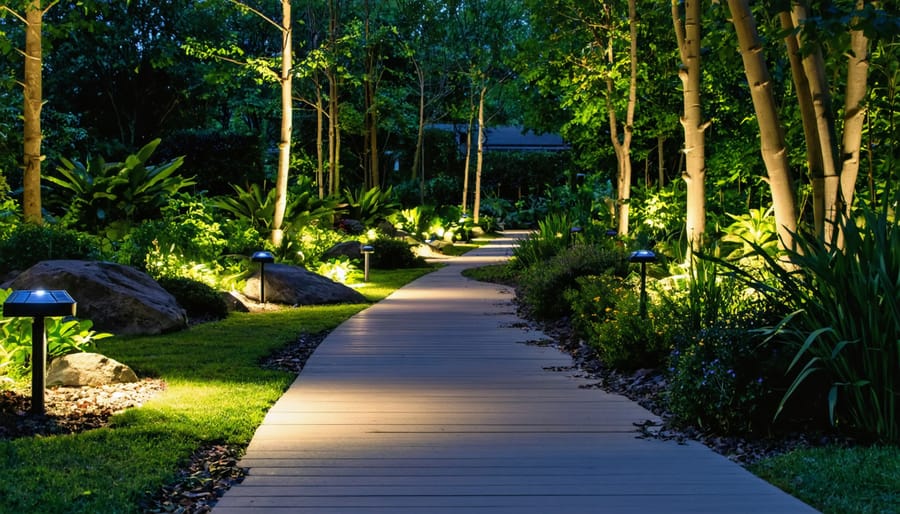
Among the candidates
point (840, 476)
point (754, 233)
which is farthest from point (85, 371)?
point (754, 233)

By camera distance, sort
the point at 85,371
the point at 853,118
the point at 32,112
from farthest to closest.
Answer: the point at 32,112, the point at 853,118, the point at 85,371

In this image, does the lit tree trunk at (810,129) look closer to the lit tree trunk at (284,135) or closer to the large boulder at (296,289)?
the large boulder at (296,289)

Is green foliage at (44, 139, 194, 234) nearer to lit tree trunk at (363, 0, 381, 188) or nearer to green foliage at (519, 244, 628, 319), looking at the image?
green foliage at (519, 244, 628, 319)

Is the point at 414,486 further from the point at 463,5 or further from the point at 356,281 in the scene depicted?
the point at 463,5

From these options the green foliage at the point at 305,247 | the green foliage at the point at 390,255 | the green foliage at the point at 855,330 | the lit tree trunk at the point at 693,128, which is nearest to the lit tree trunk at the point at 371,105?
the green foliage at the point at 390,255

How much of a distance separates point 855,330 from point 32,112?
11.6 m

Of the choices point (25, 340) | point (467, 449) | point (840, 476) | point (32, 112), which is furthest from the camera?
point (32, 112)

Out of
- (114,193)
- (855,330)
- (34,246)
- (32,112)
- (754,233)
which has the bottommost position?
(855,330)

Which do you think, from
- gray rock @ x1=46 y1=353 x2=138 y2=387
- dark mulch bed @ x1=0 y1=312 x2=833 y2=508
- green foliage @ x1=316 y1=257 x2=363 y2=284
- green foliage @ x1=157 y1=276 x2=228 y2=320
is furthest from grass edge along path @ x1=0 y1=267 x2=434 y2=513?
green foliage @ x1=316 y1=257 x2=363 y2=284

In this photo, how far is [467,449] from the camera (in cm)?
637

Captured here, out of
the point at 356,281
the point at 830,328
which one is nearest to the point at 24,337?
the point at 830,328

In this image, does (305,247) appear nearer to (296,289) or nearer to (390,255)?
(390,255)

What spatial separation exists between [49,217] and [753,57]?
12476mm

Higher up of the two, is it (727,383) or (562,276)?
(562,276)
